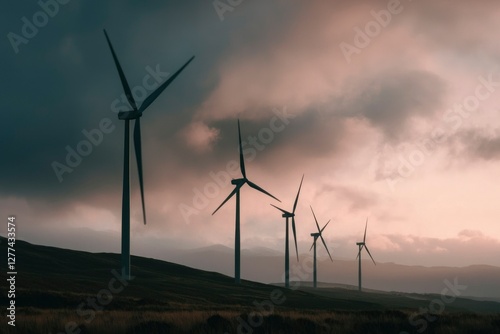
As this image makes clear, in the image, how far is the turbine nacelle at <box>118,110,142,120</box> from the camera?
2931 inches

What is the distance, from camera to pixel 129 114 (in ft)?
246

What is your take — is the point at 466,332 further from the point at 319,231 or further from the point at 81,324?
the point at 319,231

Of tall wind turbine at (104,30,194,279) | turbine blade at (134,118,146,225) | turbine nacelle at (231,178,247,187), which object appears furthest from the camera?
turbine nacelle at (231,178,247,187)

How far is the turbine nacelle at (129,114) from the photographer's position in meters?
74.4

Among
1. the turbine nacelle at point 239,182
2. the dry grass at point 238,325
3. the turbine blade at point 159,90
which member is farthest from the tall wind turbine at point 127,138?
the turbine nacelle at point 239,182

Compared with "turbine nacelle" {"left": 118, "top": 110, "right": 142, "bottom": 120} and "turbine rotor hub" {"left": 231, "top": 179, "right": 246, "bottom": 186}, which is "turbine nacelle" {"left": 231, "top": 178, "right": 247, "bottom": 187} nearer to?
"turbine rotor hub" {"left": 231, "top": 179, "right": 246, "bottom": 186}

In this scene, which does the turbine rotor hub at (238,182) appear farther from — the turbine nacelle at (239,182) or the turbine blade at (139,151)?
the turbine blade at (139,151)

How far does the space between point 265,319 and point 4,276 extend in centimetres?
4844

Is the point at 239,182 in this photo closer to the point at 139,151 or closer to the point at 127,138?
the point at 127,138

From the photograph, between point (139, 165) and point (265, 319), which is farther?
point (139, 165)

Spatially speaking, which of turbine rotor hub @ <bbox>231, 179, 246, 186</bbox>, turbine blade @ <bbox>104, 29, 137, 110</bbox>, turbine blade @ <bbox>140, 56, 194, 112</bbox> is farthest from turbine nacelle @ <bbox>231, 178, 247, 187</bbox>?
turbine blade @ <bbox>104, 29, 137, 110</bbox>

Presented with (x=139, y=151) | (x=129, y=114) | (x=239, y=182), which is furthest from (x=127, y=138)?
(x=239, y=182)

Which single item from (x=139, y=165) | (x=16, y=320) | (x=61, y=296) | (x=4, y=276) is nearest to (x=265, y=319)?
(x=16, y=320)

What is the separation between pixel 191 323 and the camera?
103 ft
